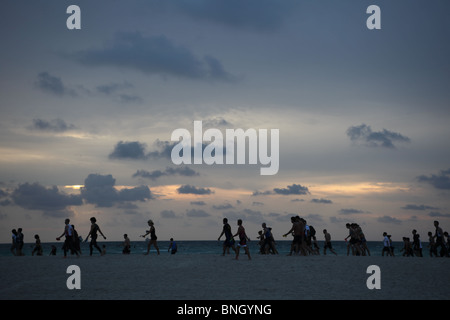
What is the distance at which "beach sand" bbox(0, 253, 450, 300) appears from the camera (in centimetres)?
1460

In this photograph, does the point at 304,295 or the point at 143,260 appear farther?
the point at 143,260

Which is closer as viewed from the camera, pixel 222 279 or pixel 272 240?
pixel 222 279

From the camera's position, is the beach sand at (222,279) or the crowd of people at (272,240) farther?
the crowd of people at (272,240)

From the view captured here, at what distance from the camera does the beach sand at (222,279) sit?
14.6m

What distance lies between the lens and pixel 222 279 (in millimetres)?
17375

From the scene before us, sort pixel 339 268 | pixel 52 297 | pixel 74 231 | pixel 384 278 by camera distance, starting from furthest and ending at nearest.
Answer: pixel 74 231
pixel 339 268
pixel 384 278
pixel 52 297

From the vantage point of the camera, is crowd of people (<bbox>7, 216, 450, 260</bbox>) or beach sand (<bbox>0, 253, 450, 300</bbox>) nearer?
beach sand (<bbox>0, 253, 450, 300</bbox>)

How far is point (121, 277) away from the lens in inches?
699
